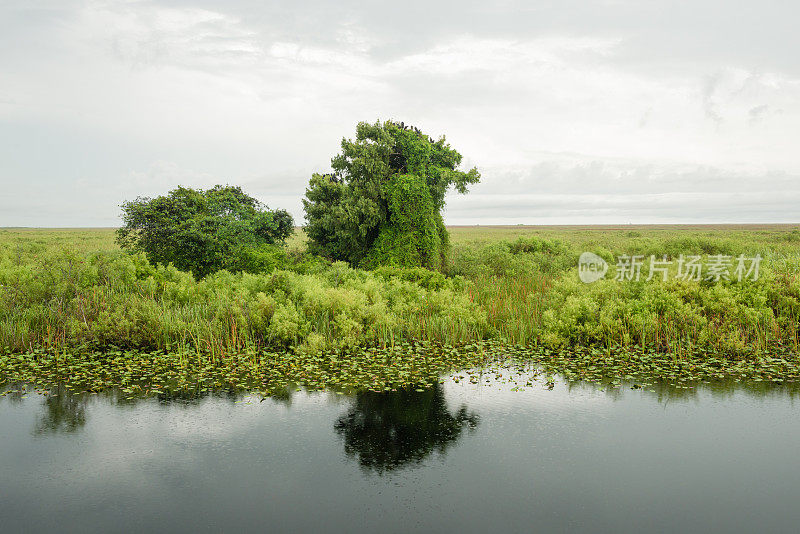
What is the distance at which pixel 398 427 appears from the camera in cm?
721

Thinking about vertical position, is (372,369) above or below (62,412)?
above

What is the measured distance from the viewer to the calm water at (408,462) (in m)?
5.14

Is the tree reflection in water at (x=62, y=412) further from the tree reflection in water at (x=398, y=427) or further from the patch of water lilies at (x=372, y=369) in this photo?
the tree reflection in water at (x=398, y=427)

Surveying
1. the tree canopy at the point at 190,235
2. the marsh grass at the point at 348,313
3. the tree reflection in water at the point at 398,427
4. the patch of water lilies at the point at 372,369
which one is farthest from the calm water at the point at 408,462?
the tree canopy at the point at 190,235

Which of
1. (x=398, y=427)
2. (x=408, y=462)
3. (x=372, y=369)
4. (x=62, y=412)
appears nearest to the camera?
(x=408, y=462)

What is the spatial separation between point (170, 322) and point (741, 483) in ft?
34.3

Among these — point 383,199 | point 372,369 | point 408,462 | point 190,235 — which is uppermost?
point 383,199

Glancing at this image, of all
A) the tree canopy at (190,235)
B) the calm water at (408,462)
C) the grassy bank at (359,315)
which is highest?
the tree canopy at (190,235)

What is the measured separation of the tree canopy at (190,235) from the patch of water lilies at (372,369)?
650cm

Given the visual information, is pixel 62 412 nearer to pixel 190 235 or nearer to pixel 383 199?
pixel 190 235

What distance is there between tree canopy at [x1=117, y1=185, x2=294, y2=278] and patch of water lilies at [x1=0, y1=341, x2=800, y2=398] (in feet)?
21.3

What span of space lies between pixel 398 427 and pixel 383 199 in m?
13.2

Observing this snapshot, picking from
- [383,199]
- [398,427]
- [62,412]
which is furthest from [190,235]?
[398,427]

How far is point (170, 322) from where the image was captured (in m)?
11.3
